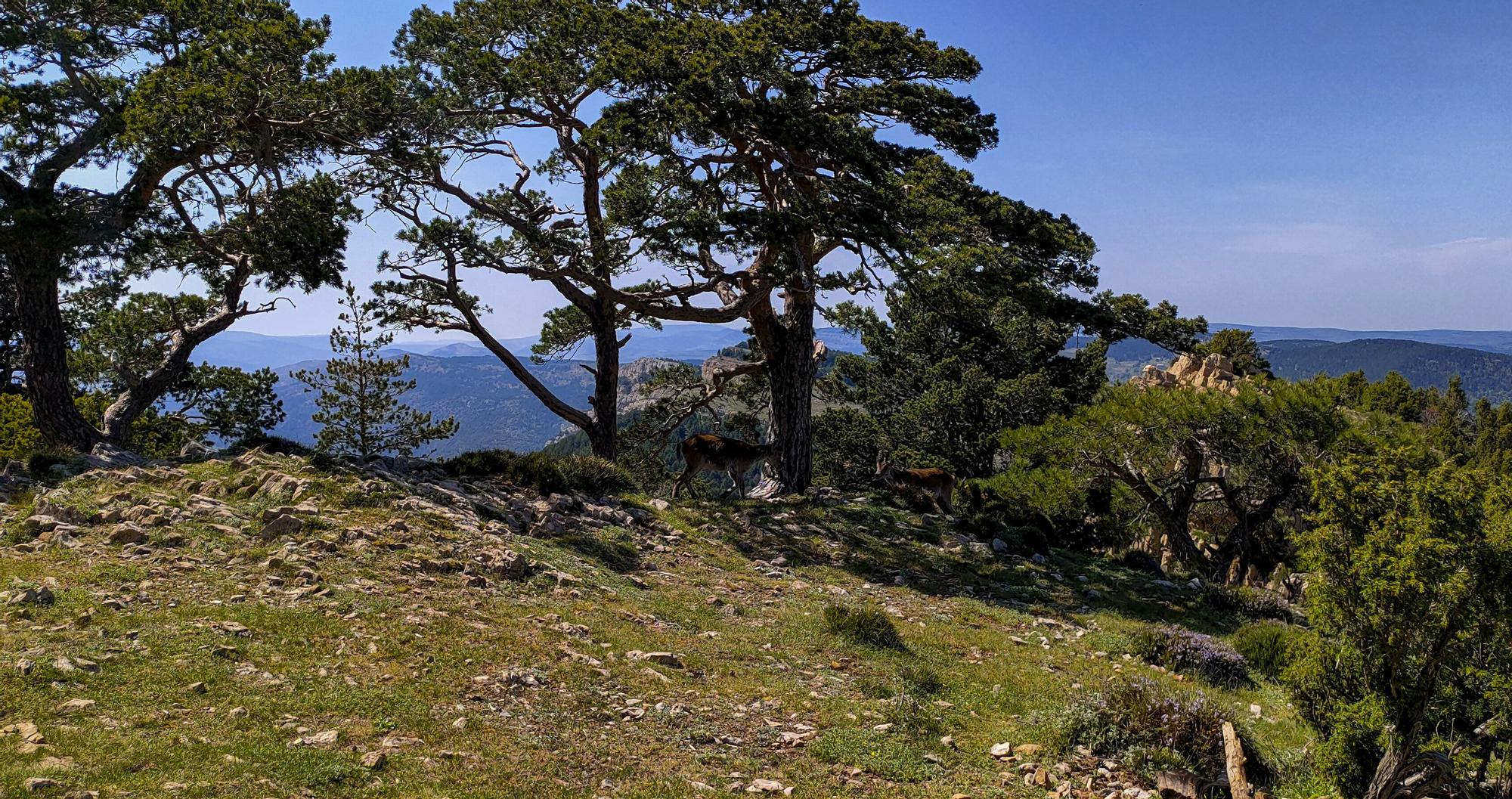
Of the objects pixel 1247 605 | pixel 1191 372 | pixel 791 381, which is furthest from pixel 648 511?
pixel 1191 372

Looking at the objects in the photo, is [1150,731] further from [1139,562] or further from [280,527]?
[1139,562]

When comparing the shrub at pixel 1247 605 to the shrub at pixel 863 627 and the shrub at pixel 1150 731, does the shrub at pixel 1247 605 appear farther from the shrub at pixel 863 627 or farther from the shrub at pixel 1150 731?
the shrub at pixel 1150 731

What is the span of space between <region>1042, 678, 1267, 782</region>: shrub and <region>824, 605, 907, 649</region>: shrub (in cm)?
319

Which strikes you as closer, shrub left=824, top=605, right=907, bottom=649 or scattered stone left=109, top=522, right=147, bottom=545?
scattered stone left=109, top=522, right=147, bottom=545

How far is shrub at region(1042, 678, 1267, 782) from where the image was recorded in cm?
768

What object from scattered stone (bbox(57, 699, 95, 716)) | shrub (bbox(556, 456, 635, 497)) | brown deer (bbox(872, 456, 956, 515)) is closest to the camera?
scattered stone (bbox(57, 699, 95, 716))

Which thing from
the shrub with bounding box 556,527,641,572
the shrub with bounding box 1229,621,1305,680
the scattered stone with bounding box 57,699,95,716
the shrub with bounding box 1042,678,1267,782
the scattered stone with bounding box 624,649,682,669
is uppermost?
the scattered stone with bounding box 57,699,95,716

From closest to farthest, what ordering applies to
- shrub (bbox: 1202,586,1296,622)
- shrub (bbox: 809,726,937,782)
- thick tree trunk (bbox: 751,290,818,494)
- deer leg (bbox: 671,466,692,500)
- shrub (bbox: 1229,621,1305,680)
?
shrub (bbox: 809,726,937,782) < shrub (bbox: 1229,621,1305,680) < shrub (bbox: 1202,586,1296,622) < deer leg (bbox: 671,466,692,500) < thick tree trunk (bbox: 751,290,818,494)

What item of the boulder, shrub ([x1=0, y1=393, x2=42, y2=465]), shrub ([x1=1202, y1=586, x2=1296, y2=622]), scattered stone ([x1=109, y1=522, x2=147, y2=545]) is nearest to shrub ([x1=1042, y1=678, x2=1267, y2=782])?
shrub ([x1=1202, y1=586, x2=1296, y2=622])

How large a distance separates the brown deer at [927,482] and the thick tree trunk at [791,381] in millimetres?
3441

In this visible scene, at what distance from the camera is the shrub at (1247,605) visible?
1639 cm

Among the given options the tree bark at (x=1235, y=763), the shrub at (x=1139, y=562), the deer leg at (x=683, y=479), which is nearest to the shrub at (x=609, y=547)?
the deer leg at (x=683, y=479)

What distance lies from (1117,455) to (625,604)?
46.7ft

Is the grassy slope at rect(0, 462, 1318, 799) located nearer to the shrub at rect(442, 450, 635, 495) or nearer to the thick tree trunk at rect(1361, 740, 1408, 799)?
the thick tree trunk at rect(1361, 740, 1408, 799)
